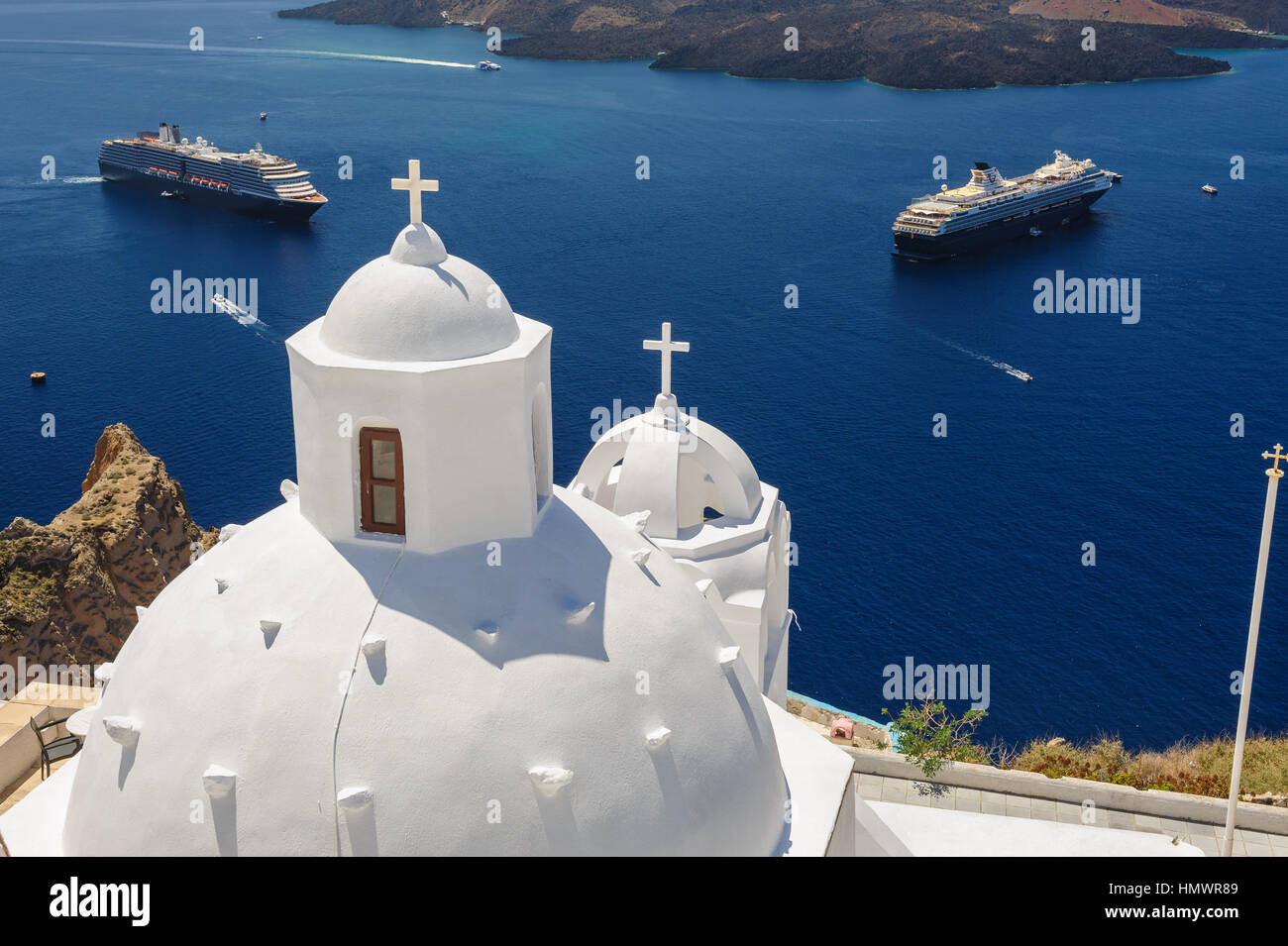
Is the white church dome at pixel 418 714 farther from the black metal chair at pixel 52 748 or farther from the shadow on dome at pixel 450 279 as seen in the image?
the black metal chair at pixel 52 748

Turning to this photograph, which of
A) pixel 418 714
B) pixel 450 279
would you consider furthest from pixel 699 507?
pixel 418 714

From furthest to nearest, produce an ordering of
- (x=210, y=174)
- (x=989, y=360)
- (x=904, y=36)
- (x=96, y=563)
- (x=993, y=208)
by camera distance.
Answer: (x=904, y=36), (x=210, y=174), (x=993, y=208), (x=989, y=360), (x=96, y=563)

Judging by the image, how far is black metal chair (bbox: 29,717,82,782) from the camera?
21.7 metres

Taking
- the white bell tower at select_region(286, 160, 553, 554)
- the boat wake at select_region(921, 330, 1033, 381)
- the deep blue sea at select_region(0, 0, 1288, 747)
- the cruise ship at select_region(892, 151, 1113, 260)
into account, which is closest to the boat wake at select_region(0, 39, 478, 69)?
the deep blue sea at select_region(0, 0, 1288, 747)

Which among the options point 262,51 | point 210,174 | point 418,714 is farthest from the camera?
point 262,51

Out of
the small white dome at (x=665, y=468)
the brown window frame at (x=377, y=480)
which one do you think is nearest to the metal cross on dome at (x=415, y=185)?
the brown window frame at (x=377, y=480)

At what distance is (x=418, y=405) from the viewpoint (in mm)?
16047

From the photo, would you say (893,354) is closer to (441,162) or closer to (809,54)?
(441,162)

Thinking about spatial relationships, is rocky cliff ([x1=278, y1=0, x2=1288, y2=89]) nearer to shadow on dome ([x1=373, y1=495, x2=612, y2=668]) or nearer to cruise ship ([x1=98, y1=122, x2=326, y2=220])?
cruise ship ([x1=98, y1=122, x2=326, y2=220])

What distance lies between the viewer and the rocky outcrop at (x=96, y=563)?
4278 cm

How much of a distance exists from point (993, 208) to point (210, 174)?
6551cm

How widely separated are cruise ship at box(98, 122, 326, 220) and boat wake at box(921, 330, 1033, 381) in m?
51.2

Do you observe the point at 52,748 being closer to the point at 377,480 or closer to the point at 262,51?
the point at 377,480
